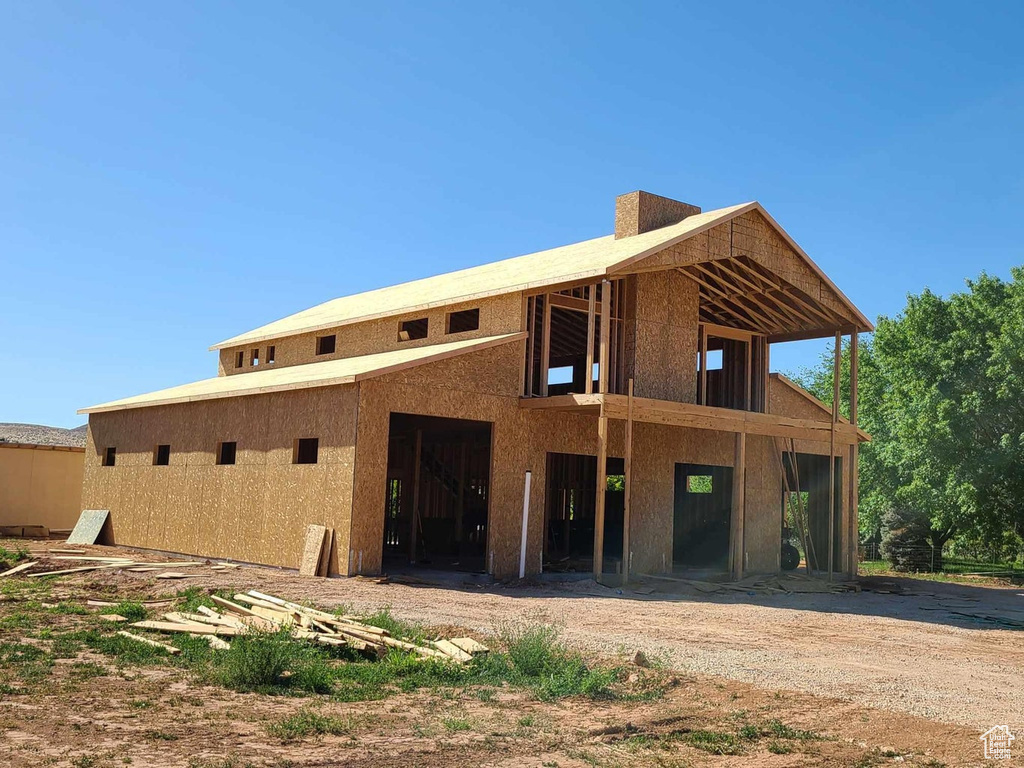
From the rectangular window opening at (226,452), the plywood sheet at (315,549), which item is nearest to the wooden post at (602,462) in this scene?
the plywood sheet at (315,549)

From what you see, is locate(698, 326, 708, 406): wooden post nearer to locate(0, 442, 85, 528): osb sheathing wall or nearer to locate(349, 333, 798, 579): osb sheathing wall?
locate(349, 333, 798, 579): osb sheathing wall

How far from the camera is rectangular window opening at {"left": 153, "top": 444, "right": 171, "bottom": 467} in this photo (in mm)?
25000

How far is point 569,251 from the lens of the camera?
2456 centimetres

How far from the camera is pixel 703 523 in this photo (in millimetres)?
27672

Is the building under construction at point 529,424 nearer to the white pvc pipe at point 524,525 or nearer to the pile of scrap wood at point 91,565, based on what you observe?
the white pvc pipe at point 524,525

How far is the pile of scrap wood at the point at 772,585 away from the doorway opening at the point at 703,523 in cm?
408

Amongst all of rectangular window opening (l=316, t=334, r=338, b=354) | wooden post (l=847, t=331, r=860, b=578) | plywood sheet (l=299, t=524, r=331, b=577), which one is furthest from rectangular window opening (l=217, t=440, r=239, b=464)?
wooden post (l=847, t=331, r=860, b=578)

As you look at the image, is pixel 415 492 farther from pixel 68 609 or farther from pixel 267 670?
pixel 267 670

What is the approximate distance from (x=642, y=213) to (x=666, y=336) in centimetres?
321

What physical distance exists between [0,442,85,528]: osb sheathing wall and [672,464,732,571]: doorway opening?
1961cm

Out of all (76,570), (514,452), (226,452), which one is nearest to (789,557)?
(514,452)

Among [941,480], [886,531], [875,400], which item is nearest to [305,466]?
[941,480]

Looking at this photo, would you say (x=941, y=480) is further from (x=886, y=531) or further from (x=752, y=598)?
(x=752, y=598)

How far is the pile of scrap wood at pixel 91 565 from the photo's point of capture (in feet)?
59.6
